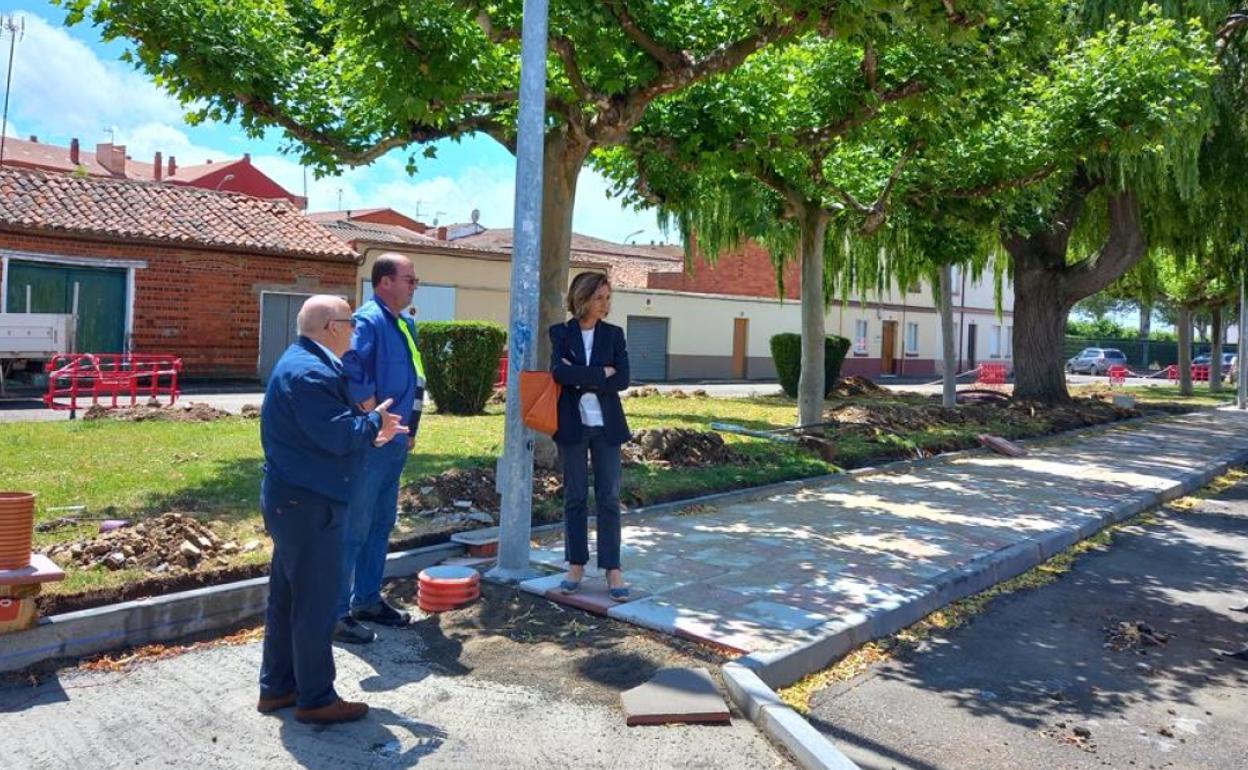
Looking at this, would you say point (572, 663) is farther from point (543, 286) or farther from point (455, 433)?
point (455, 433)

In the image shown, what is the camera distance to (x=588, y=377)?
18.4ft

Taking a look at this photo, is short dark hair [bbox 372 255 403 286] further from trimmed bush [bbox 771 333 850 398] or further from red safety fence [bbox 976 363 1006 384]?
red safety fence [bbox 976 363 1006 384]

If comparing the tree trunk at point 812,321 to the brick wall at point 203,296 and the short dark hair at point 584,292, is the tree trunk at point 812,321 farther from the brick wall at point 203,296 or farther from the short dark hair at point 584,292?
the brick wall at point 203,296

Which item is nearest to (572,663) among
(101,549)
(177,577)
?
(177,577)

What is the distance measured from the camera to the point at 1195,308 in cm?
3362

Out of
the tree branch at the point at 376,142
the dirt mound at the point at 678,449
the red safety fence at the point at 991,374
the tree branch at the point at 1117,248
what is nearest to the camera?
the tree branch at the point at 376,142

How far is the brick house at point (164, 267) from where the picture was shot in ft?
67.8

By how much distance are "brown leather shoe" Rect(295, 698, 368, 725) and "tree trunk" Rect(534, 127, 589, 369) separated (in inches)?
220

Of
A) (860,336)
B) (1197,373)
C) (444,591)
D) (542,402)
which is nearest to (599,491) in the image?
(542,402)

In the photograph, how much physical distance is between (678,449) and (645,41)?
14.6 feet

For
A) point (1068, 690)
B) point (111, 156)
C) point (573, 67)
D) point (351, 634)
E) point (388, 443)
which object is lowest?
point (1068, 690)

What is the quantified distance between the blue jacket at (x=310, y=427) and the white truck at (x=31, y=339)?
54.6ft

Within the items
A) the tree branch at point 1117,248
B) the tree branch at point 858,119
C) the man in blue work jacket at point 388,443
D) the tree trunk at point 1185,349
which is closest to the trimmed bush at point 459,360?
the tree branch at point 858,119

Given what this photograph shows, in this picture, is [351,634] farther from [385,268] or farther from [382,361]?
[385,268]
